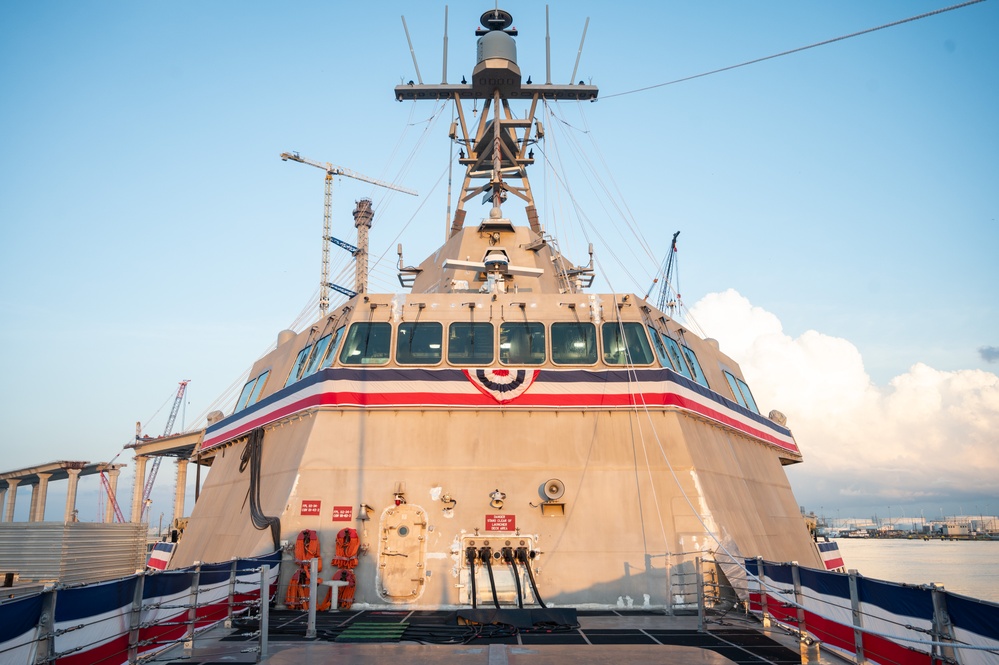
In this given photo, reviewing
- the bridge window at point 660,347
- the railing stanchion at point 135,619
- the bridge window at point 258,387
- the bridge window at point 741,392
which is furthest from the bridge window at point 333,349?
the bridge window at point 741,392

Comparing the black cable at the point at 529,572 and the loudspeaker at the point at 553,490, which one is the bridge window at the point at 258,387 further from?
the black cable at the point at 529,572

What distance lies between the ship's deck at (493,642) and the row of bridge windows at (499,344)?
5.14 meters

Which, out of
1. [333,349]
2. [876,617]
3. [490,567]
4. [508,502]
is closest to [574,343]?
[508,502]

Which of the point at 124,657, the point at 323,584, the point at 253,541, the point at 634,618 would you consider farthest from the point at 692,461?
the point at 124,657

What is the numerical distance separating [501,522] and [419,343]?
4233 millimetres

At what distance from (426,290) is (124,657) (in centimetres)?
1349

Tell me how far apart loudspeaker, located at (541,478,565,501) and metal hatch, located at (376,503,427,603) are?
2.36 m

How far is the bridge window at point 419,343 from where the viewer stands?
579 inches

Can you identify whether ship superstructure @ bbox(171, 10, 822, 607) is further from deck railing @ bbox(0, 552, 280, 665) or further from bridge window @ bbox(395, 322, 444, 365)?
deck railing @ bbox(0, 552, 280, 665)

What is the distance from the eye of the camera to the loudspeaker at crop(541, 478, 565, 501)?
13133 millimetres

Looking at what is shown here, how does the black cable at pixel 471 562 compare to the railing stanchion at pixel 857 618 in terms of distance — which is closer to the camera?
the railing stanchion at pixel 857 618

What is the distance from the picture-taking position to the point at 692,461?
13.6 m

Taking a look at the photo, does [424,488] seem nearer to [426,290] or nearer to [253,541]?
[253,541]

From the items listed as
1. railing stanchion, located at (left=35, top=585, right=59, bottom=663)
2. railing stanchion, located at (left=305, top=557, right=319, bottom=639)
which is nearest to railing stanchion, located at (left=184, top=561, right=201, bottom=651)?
railing stanchion, located at (left=305, top=557, right=319, bottom=639)
